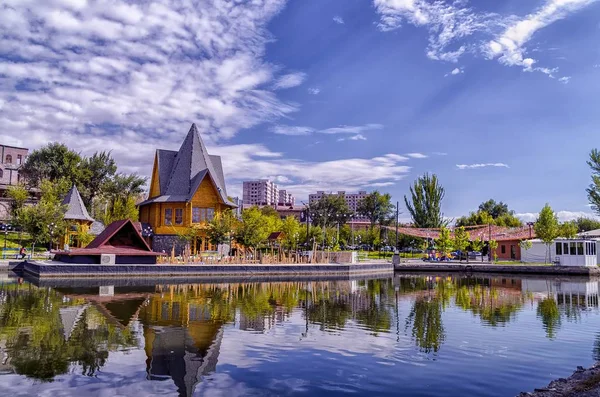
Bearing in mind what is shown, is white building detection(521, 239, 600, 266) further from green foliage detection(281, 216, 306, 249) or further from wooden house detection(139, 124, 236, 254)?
wooden house detection(139, 124, 236, 254)

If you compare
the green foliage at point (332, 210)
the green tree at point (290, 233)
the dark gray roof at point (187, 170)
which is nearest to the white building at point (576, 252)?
the green tree at point (290, 233)

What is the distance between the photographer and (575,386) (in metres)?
9.42

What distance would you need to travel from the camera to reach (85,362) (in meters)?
11.2

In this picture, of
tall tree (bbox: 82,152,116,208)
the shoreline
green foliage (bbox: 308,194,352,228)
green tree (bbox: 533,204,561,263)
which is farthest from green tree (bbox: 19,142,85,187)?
the shoreline

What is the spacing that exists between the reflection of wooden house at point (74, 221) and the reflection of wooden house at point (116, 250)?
15461 mm

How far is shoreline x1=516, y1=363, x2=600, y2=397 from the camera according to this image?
8888 mm

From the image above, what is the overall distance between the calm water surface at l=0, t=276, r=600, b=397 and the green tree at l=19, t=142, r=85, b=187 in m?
54.3

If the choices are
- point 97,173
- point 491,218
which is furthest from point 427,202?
point 97,173

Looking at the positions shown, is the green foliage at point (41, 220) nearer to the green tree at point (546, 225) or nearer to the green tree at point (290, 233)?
the green tree at point (290, 233)

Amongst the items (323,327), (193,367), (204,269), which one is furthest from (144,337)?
(204,269)

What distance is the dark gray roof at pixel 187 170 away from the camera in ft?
165

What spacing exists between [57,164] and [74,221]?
86.7 ft

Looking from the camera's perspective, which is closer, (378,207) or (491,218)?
(491,218)

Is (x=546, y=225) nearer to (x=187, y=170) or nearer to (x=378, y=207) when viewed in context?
(x=187, y=170)
